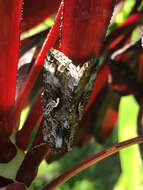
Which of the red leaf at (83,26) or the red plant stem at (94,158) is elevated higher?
the red leaf at (83,26)

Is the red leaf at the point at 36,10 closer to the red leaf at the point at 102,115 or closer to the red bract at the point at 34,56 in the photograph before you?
the red bract at the point at 34,56

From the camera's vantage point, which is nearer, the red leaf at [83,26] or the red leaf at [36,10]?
the red leaf at [83,26]

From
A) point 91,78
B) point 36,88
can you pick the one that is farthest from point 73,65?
point 36,88

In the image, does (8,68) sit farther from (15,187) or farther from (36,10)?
(36,10)

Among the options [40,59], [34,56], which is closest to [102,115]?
[34,56]

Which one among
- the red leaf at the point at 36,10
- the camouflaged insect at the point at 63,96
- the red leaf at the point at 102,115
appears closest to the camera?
the camouflaged insect at the point at 63,96

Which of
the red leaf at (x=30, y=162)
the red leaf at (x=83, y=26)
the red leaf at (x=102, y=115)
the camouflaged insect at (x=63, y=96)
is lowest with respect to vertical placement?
the red leaf at (x=102, y=115)

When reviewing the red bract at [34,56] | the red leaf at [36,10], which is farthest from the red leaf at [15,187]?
the red leaf at [36,10]

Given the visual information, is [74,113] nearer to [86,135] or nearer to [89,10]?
[89,10]
